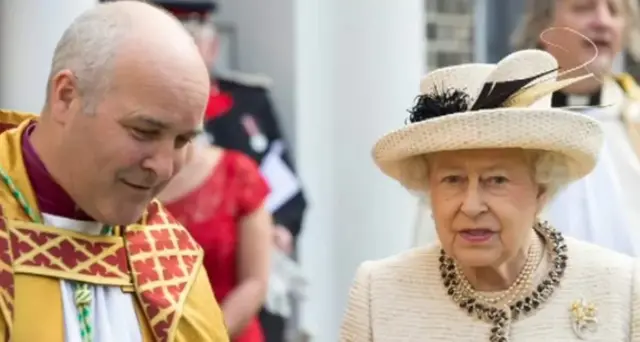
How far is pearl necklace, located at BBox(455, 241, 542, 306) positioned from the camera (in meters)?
2.90

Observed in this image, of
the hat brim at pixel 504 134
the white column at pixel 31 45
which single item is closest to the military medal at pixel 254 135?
the white column at pixel 31 45

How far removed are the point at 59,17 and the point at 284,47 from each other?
1.92m

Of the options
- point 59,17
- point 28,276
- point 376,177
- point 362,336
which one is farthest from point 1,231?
point 376,177

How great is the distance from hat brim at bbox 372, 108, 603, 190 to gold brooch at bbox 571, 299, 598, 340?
0.29 meters

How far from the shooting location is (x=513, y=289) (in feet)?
9.53

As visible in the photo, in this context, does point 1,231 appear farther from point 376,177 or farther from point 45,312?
point 376,177

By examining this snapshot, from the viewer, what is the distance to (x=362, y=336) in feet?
9.71

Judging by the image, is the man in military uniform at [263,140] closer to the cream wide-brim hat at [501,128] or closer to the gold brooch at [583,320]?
the cream wide-brim hat at [501,128]

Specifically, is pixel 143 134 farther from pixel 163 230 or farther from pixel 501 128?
pixel 501 128

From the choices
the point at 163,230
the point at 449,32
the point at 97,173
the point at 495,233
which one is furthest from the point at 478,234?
the point at 449,32

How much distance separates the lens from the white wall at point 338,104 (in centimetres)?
514

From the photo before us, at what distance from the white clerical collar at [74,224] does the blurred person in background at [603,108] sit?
1350 mm

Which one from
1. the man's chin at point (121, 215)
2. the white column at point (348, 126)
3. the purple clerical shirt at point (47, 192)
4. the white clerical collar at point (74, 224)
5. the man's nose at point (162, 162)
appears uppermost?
the man's nose at point (162, 162)

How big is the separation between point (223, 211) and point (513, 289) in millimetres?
1089
